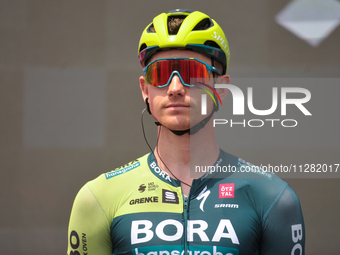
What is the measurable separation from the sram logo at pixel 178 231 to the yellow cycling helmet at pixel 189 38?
4.31ft

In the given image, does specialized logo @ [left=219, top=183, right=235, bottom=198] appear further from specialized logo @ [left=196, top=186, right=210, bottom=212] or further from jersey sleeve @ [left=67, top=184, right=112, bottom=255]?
jersey sleeve @ [left=67, top=184, right=112, bottom=255]

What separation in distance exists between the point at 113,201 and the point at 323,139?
314cm

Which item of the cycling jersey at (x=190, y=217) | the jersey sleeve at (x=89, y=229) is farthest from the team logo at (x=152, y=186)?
the jersey sleeve at (x=89, y=229)

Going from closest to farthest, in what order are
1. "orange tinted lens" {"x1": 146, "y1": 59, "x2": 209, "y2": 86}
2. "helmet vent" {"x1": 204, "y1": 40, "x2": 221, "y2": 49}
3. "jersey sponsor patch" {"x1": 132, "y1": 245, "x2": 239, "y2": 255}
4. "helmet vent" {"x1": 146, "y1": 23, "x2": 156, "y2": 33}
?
"jersey sponsor patch" {"x1": 132, "y1": 245, "x2": 239, "y2": 255}
"orange tinted lens" {"x1": 146, "y1": 59, "x2": 209, "y2": 86}
"helmet vent" {"x1": 204, "y1": 40, "x2": 221, "y2": 49}
"helmet vent" {"x1": 146, "y1": 23, "x2": 156, "y2": 33}

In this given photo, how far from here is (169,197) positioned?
2.55m

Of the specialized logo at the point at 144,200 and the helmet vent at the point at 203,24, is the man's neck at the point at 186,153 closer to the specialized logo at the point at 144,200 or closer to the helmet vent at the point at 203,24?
the specialized logo at the point at 144,200

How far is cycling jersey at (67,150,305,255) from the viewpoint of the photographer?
2.40 metres

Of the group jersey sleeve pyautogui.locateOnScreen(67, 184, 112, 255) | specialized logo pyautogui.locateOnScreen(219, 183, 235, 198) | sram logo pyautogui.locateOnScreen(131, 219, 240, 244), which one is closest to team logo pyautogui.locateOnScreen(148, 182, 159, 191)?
sram logo pyautogui.locateOnScreen(131, 219, 240, 244)

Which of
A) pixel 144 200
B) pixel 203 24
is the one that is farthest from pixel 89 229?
pixel 203 24

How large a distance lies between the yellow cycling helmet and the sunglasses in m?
0.11

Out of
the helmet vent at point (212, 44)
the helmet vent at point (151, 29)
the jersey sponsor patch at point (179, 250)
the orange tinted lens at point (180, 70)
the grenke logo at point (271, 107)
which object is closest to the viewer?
the jersey sponsor patch at point (179, 250)

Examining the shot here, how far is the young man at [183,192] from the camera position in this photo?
7.96 feet

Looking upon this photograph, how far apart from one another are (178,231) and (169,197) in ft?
0.87

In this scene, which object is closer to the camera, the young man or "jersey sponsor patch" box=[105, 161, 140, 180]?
the young man
